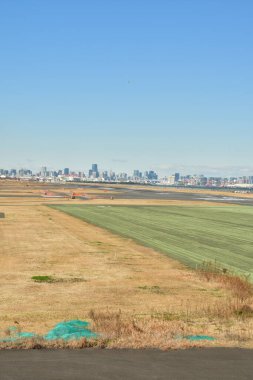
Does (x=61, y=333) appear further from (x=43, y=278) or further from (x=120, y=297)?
(x=43, y=278)

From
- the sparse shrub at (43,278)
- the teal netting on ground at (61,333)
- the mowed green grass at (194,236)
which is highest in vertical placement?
the teal netting on ground at (61,333)

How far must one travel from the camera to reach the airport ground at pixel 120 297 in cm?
1775

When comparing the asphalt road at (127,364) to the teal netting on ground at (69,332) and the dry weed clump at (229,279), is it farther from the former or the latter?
the dry weed clump at (229,279)

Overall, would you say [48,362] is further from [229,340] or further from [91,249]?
[91,249]

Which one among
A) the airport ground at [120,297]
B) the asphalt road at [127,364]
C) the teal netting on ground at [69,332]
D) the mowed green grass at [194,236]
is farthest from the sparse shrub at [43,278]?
the asphalt road at [127,364]

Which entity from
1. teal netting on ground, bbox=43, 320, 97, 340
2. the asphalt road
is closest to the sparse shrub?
teal netting on ground, bbox=43, 320, 97, 340

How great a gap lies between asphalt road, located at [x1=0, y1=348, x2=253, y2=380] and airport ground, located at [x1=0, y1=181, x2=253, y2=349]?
790 mm

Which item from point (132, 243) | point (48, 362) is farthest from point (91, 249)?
point (48, 362)

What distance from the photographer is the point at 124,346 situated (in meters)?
16.1

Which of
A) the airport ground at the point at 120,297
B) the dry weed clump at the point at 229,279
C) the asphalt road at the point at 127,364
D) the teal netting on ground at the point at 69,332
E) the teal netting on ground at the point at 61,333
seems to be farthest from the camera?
the dry weed clump at the point at 229,279

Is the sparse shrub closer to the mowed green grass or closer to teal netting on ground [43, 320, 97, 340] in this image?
teal netting on ground [43, 320, 97, 340]

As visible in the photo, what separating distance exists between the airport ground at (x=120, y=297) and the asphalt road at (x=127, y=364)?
79 centimetres

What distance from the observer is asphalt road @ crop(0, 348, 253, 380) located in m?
13.7

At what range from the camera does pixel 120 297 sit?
24.1 meters
